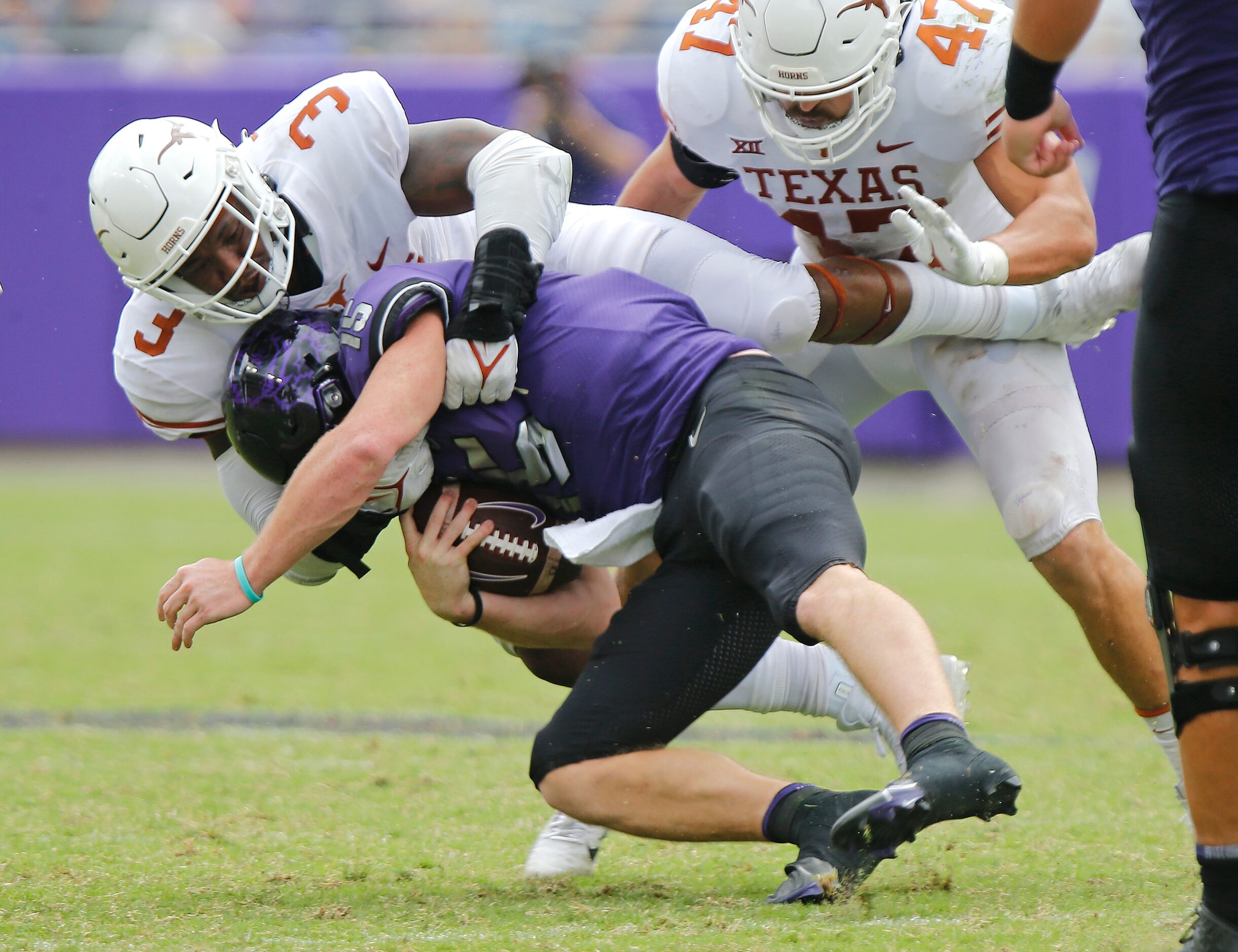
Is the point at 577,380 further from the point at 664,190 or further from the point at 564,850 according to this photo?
the point at 664,190

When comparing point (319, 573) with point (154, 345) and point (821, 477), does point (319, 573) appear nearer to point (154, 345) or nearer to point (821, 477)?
point (154, 345)

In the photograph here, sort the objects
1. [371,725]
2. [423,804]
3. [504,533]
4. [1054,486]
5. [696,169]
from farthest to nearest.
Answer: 1. [371,725]
2. [696,169]
3. [423,804]
4. [1054,486]
5. [504,533]

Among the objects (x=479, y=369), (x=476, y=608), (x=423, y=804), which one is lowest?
(x=423, y=804)

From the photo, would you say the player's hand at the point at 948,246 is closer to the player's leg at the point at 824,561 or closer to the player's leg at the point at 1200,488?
the player's leg at the point at 824,561

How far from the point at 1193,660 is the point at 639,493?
957 millimetres

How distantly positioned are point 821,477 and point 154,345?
129 centimetres

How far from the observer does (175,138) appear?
275 centimetres

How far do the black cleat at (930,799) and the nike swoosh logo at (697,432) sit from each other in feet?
2.41

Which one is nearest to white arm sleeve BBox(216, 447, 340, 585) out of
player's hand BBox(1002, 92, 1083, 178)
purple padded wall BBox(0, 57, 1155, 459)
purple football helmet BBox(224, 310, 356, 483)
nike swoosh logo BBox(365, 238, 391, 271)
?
purple football helmet BBox(224, 310, 356, 483)

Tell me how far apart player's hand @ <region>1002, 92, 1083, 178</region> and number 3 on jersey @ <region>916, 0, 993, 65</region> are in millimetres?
717

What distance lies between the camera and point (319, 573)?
295cm

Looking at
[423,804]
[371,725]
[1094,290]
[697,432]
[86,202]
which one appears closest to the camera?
[697,432]

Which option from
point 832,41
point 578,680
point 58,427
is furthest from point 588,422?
point 58,427

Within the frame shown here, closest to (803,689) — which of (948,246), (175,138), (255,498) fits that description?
(948,246)
